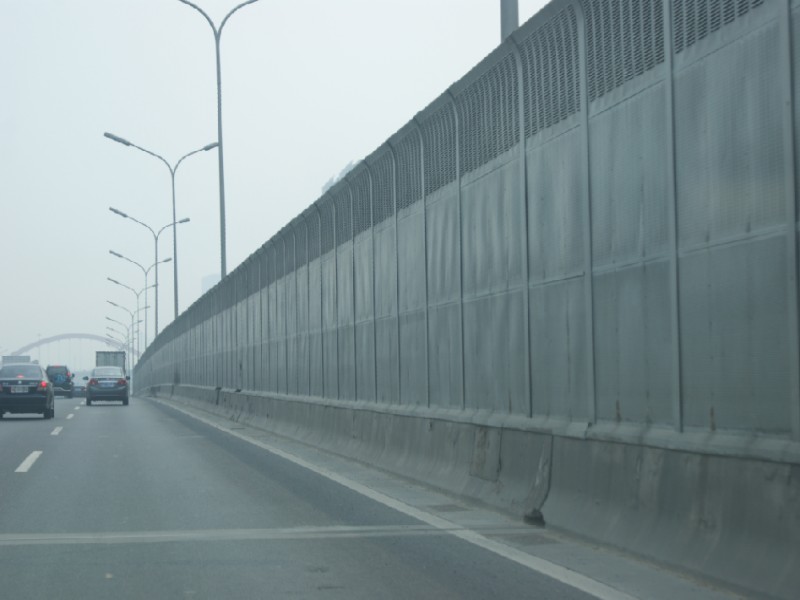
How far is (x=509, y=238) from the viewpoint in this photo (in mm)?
12688

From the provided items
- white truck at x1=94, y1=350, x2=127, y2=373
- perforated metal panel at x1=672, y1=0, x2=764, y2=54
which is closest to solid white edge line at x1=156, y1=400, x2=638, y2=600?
perforated metal panel at x1=672, y1=0, x2=764, y2=54

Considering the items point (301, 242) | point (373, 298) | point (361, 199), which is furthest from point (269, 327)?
point (373, 298)

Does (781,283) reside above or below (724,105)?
below

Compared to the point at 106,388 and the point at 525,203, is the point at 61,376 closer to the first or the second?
the point at 106,388

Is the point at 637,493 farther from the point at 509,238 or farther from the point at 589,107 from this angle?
the point at 509,238

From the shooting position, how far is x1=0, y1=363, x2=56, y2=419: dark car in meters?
33.9

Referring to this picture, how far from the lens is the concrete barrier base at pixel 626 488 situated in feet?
23.2

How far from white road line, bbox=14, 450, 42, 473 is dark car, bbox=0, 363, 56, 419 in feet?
46.1

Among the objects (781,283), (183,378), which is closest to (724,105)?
(781,283)

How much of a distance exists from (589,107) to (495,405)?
11.3ft

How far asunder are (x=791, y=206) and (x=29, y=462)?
13.3m

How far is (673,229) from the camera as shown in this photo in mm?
8883

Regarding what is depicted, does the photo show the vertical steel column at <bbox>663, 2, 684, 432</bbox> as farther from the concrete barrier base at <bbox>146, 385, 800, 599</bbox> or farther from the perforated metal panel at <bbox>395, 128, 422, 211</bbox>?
the perforated metal panel at <bbox>395, 128, 422, 211</bbox>

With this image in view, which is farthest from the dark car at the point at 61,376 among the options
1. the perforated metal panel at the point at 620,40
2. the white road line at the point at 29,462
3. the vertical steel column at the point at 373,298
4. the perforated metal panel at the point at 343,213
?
the perforated metal panel at the point at 620,40
